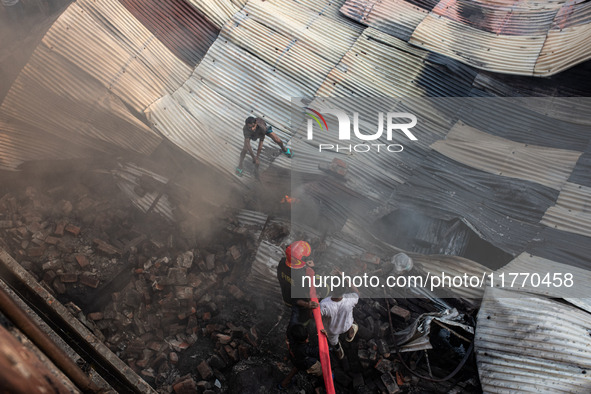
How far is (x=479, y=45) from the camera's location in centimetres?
832

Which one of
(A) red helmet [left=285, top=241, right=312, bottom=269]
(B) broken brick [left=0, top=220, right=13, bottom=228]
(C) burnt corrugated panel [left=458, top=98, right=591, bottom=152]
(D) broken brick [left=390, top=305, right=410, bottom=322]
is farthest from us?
(C) burnt corrugated panel [left=458, top=98, right=591, bottom=152]

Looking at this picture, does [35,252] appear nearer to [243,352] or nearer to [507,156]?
[243,352]

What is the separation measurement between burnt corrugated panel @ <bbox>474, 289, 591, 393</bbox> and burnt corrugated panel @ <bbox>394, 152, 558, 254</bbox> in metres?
1.13

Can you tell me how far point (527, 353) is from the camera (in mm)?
5074

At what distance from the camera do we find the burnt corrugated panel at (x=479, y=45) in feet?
25.6

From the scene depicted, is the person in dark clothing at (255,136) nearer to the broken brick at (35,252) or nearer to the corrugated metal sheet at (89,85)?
the corrugated metal sheet at (89,85)

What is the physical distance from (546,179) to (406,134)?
2.59 meters

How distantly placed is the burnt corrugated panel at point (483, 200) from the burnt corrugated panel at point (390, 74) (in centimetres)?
184

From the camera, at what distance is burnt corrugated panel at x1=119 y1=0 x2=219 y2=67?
26.0 feet

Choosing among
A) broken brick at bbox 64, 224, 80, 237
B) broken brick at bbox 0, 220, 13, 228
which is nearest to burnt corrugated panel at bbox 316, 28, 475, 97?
broken brick at bbox 64, 224, 80, 237

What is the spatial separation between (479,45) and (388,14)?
2.18m

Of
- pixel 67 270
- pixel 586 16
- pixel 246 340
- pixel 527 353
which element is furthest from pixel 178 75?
pixel 586 16

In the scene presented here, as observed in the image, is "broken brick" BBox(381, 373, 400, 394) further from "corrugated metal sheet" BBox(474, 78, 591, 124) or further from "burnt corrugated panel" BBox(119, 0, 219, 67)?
"burnt corrugated panel" BBox(119, 0, 219, 67)

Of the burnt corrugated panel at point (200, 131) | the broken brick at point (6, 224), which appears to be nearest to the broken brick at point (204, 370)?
the burnt corrugated panel at point (200, 131)
